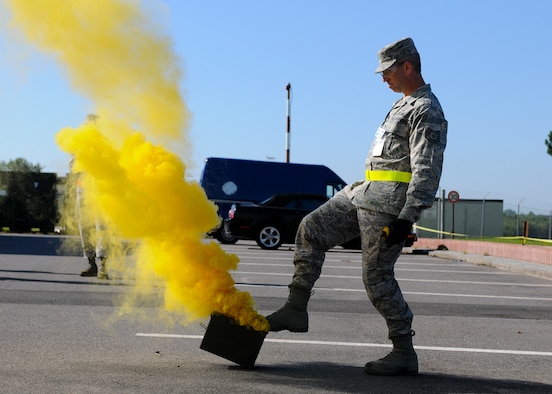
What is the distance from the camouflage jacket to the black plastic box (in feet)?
3.49

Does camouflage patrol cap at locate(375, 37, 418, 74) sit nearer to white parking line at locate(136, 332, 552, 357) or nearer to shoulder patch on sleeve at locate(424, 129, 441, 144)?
shoulder patch on sleeve at locate(424, 129, 441, 144)

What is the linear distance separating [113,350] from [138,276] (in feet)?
1.86

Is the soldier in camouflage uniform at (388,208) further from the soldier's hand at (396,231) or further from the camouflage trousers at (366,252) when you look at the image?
the soldier's hand at (396,231)

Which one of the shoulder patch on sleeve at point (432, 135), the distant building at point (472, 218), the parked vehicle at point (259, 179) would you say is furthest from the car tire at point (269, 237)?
the shoulder patch on sleeve at point (432, 135)

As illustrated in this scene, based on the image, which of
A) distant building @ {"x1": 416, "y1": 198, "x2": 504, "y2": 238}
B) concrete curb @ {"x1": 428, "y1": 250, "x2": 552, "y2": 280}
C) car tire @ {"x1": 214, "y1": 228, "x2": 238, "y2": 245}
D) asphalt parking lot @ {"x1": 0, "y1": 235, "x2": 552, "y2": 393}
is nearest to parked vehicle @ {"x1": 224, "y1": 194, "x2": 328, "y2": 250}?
car tire @ {"x1": 214, "y1": 228, "x2": 238, "y2": 245}

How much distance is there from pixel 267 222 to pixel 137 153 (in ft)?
56.1

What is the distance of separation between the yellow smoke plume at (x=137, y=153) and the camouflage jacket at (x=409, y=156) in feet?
3.38

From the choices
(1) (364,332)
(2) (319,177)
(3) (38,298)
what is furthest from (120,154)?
(2) (319,177)

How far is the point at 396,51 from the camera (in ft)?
17.6

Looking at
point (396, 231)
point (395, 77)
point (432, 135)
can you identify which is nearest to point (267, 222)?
point (395, 77)

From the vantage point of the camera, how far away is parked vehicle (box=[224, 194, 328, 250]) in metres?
22.5

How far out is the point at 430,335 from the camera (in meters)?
7.14

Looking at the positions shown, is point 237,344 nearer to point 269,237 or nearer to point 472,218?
point 269,237

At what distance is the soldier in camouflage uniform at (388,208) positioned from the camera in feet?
17.2
